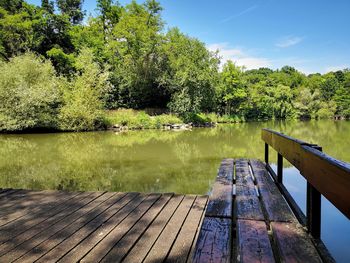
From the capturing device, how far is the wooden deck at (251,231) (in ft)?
4.76

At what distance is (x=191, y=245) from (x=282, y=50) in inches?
1492

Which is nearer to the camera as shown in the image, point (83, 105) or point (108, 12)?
point (83, 105)

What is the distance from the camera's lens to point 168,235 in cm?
231

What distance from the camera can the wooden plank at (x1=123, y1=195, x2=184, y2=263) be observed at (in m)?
1.97

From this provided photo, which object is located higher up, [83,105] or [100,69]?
[100,69]

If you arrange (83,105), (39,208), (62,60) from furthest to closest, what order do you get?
(62,60)
(83,105)
(39,208)

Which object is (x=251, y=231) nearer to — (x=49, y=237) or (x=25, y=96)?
(x=49, y=237)

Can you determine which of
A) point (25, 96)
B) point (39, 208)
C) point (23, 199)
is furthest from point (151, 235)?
point (25, 96)

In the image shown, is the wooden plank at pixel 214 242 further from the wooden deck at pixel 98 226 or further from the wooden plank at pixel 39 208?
the wooden plank at pixel 39 208

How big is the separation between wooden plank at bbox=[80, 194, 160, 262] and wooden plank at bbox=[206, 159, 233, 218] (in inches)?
29.4

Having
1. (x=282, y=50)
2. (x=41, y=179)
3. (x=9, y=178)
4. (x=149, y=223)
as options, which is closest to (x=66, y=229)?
(x=149, y=223)

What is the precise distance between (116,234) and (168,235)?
429 millimetres

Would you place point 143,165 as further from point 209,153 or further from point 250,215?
point 250,215

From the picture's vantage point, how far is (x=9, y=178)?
5754 mm
